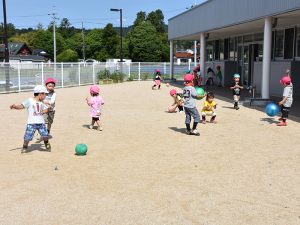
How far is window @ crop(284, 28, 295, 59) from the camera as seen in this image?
64.1ft

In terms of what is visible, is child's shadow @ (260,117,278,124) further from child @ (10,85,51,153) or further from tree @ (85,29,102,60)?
tree @ (85,29,102,60)

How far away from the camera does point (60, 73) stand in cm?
2956

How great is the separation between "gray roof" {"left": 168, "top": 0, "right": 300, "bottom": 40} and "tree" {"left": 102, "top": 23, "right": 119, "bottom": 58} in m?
52.9

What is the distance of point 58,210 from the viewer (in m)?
5.01

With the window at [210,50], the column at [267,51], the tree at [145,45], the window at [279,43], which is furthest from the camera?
the tree at [145,45]

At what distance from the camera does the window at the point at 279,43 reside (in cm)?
2059

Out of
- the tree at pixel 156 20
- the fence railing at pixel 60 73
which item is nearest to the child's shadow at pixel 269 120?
the fence railing at pixel 60 73

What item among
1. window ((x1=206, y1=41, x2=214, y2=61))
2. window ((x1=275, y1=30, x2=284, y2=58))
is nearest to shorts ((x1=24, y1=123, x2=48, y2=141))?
window ((x1=275, y1=30, x2=284, y2=58))

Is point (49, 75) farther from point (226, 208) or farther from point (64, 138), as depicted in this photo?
point (226, 208)

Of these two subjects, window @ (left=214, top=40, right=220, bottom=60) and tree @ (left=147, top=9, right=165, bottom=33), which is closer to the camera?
window @ (left=214, top=40, right=220, bottom=60)

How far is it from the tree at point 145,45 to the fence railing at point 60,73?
26.5 meters

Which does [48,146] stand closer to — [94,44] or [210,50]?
[210,50]

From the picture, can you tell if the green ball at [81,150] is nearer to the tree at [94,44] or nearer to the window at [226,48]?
the window at [226,48]

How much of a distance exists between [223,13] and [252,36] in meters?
5.35
